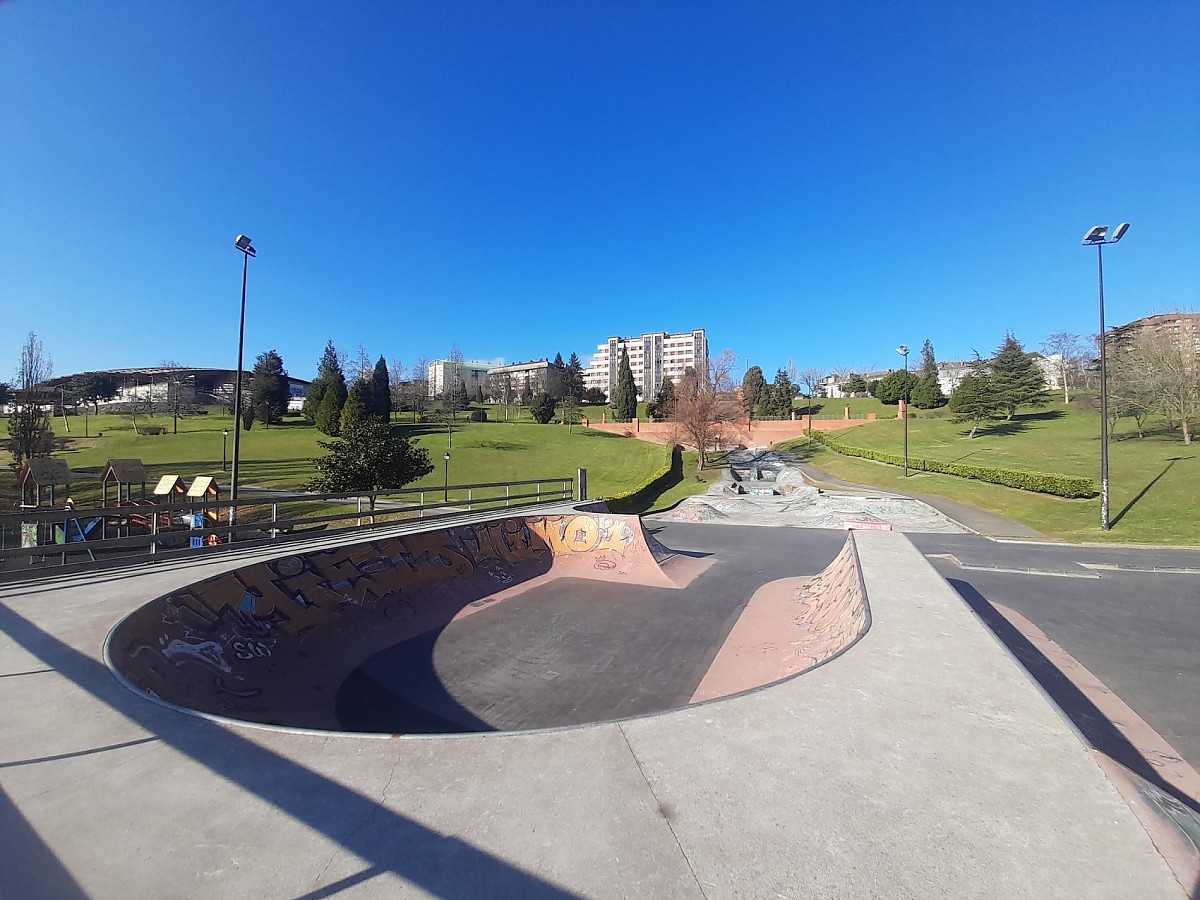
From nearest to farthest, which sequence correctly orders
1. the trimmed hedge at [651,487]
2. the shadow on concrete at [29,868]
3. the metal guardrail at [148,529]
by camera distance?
the shadow on concrete at [29,868] → the metal guardrail at [148,529] → the trimmed hedge at [651,487]

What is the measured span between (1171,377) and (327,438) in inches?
2536

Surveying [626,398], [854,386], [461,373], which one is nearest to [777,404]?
[626,398]

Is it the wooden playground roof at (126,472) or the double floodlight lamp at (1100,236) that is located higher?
the double floodlight lamp at (1100,236)

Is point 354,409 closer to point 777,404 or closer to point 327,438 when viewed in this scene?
point 327,438

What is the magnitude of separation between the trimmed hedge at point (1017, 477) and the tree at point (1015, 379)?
24612 millimetres

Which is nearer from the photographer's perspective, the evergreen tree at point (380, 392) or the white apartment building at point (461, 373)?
the evergreen tree at point (380, 392)

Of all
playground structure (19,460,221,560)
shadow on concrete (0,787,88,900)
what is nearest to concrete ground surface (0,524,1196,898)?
shadow on concrete (0,787,88,900)

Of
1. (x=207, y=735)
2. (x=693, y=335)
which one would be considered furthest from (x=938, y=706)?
(x=693, y=335)

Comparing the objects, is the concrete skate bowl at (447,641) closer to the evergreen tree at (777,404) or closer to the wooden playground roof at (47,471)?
the wooden playground roof at (47,471)

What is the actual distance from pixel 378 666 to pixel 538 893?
5.87m

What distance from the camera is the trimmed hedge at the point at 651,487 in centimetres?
2328

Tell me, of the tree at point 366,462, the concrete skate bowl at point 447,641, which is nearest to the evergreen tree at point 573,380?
the tree at point 366,462

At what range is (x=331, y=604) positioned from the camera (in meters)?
8.05

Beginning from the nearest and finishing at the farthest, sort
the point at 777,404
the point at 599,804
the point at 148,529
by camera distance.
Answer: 1. the point at 599,804
2. the point at 148,529
3. the point at 777,404
